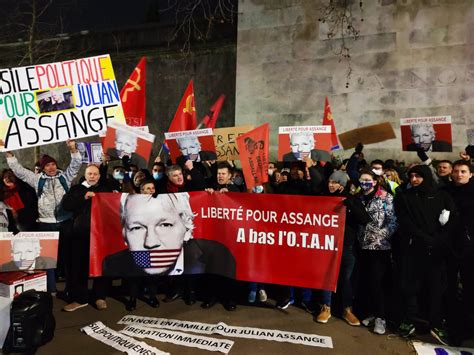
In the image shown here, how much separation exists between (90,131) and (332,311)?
12.3 feet

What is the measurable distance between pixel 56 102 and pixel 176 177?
72.5 inches

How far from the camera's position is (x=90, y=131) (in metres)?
5.05

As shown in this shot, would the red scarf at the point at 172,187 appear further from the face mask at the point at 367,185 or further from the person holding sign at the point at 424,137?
the person holding sign at the point at 424,137

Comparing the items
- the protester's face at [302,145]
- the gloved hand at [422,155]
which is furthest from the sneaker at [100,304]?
the gloved hand at [422,155]

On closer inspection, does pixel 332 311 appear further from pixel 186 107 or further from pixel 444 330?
pixel 186 107

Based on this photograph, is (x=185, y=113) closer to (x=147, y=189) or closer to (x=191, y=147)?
(x=191, y=147)

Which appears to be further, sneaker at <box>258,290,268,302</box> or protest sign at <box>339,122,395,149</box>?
protest sign at <box>339,122,395,149</box>

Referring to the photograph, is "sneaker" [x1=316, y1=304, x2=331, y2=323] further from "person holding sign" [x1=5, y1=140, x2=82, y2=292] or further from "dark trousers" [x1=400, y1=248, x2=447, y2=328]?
"person holding sign" [x1=5, y1=140, x2=82, y2=292]

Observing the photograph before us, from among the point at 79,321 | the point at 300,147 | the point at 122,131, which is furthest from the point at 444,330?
the point at 122,131

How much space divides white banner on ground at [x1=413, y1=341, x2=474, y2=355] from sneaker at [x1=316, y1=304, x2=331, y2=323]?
915 mm

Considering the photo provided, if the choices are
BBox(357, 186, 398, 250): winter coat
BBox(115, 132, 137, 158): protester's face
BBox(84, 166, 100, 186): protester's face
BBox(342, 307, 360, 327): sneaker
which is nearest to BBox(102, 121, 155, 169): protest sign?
BBox(115, 132, 137, 158): protester's face

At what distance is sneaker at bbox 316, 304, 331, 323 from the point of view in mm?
4324

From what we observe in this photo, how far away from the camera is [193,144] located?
18.3 feet

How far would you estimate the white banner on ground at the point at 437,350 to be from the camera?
3.62 metres
